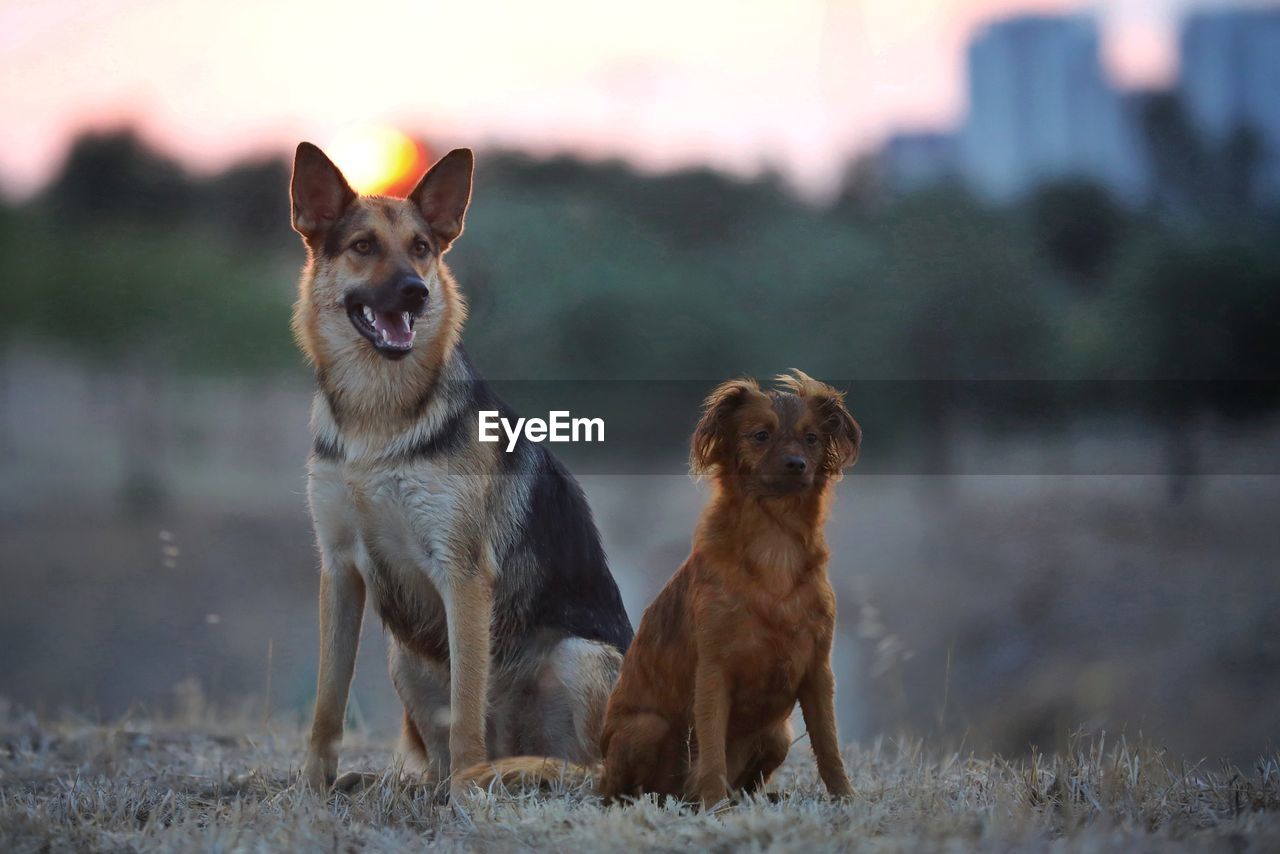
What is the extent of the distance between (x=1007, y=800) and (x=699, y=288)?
13.6 metres

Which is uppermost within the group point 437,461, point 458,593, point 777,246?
point 777,246

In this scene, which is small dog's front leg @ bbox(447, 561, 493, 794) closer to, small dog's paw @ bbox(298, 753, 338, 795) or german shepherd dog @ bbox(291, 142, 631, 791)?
german shepherd dog @ bbox(291, 142, 631, 791)

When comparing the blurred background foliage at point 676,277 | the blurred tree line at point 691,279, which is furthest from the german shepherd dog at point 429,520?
the blurred tree line at point 691,279

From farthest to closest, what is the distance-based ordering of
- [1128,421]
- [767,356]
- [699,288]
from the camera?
1. [699,288]
2. [767,356]
3. [1128,421]

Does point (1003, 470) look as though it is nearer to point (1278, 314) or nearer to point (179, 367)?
point (1278, 314)

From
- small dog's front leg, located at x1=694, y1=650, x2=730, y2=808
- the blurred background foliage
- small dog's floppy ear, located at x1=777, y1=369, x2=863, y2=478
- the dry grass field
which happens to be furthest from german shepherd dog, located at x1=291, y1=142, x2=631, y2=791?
the blurred background foliage

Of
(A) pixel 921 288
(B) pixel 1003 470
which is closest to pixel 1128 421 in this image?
(B) pixel 1003 470

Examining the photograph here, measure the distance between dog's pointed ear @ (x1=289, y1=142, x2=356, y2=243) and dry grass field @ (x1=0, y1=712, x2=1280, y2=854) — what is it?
2.29 m

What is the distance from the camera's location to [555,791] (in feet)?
15.9

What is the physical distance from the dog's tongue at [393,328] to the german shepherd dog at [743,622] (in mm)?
1441

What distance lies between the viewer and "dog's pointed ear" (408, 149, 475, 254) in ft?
18.4

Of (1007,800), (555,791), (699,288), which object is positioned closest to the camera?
(1007,800)

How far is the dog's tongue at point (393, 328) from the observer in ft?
17.6

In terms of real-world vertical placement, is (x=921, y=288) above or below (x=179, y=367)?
above
